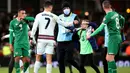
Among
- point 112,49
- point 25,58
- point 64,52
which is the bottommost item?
point 25,58

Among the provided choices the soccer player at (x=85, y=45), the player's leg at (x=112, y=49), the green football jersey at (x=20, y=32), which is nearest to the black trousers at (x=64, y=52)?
the soccer player at (x=85, y=45)

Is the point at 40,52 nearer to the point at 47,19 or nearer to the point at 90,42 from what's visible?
the point at 47,19

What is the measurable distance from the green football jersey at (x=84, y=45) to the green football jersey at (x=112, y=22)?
2990mm

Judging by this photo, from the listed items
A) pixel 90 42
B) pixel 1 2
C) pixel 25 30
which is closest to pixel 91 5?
pixel 1 2

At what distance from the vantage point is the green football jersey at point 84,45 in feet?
57.0

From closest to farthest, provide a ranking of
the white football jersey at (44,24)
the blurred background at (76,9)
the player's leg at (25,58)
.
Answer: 1. the white football jersey at (44,24)
2. the player's leg at (25,58)
3. the blurred background at (76,9)

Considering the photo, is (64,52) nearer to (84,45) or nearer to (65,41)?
(65,41)

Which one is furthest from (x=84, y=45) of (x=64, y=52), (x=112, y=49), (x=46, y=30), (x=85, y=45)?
(x=112, y=49)

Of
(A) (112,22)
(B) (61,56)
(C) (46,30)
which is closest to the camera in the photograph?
(A) (112,22)

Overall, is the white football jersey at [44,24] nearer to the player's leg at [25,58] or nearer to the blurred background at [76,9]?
the player's leg at [25,58]

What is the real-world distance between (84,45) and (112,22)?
133 inches

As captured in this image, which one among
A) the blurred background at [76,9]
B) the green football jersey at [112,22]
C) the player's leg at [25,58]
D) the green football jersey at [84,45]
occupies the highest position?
the blurred background at [76,9]

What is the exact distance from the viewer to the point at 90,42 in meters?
17.9

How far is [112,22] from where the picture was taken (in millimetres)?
14312
